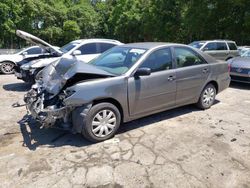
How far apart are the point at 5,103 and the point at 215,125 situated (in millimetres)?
5150

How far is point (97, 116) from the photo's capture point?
4.10 meters

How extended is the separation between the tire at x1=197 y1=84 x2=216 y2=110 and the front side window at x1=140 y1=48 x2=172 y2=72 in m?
1.31

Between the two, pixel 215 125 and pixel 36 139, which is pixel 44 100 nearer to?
pixel 36 139

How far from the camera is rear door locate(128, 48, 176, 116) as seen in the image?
4.42m

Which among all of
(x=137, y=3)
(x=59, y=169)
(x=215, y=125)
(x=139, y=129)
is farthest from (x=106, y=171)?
(x=137, y=3)

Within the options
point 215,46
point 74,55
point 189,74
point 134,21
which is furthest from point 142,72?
point 134,21

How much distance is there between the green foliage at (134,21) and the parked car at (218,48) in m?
10.1

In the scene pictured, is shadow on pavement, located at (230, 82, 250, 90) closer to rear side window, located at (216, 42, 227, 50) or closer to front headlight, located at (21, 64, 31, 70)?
rear side window, located at (216, 42, 227, 50)

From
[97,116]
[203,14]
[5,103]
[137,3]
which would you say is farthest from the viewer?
[137,3]

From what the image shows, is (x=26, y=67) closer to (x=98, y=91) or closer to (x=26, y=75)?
(x=26, y=75)

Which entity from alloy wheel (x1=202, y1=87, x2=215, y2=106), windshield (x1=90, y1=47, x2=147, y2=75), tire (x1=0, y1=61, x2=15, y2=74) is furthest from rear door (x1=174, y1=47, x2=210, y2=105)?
tire (x1=0, y1=61, x2=15, y2=74)

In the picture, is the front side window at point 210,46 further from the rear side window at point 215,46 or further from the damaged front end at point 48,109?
the damaged front end at point 48,109

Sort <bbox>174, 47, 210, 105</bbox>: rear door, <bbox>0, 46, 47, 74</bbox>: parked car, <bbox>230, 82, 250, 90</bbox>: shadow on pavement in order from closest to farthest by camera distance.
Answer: <bbox>174, 47, 210, 105</bbox>: rear door, <bbox>230, 82, 250, 90</bbox>: shadow on pavement, <bbox>0, 46, 47, 74</bbox>: parked car

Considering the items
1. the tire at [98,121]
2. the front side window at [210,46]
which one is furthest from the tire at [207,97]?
the front side window at [210,46]
